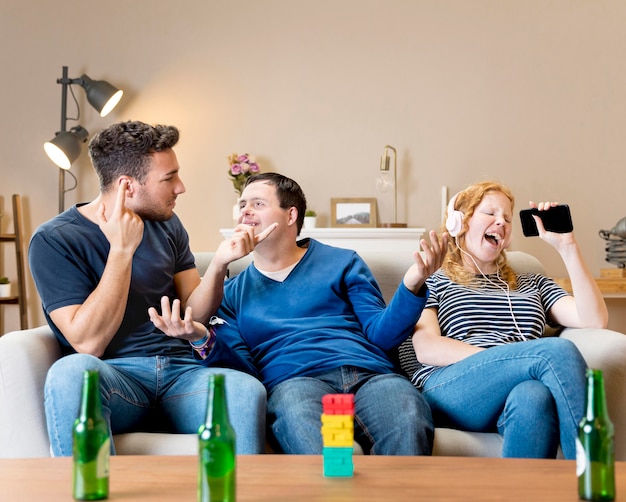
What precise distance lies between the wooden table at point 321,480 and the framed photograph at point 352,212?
3323mm

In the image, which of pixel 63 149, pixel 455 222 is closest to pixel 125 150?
pixel 455 222

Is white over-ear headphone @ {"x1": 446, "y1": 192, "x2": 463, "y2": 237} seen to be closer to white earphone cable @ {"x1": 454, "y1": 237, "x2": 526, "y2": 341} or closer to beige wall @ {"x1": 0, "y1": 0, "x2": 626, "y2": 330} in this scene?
white earphone cable @ {"x1": 454, "y1": 237, "x2": 526, "y2": 341}

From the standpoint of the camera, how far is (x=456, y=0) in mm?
4656

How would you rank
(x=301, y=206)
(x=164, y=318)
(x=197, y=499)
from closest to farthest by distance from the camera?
(x=197, y=499) → (x=164, y=318) → (x=301, y=206)

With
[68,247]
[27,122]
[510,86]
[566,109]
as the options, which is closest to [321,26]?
[510,86]

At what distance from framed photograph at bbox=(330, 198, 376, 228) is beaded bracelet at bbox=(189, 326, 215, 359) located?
8.88 ft

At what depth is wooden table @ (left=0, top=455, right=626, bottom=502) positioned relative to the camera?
3.79ft

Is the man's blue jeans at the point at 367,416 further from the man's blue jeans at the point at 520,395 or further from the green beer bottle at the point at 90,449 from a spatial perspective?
the green beer bottle at the point at 90,449

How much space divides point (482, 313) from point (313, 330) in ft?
1.57

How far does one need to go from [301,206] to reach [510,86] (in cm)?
262

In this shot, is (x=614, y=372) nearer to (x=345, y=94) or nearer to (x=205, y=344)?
(x=205, y=344)

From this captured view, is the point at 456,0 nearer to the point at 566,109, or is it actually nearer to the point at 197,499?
the point at 566,109

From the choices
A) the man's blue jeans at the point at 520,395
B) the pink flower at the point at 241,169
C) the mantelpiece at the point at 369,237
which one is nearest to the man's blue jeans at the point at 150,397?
the man's blue jeans at the point at 520,395

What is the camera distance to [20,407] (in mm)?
1910
